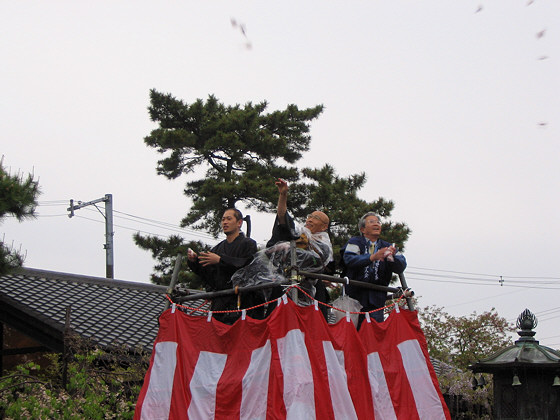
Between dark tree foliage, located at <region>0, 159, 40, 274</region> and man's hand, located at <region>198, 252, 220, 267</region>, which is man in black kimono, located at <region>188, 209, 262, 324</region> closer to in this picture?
man's hand, located at <region>198, 252, 220, 267</region>

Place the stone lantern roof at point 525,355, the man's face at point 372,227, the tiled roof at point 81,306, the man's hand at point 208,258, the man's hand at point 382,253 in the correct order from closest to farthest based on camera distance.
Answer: the man's hand at point 382,253
the man's hand at point 208,258
the man's face at point 372,227
the stone lantern roof at point 525,355
the tiled roof at point 81,306

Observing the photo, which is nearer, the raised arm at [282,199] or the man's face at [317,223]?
the raised arm at [282,199]

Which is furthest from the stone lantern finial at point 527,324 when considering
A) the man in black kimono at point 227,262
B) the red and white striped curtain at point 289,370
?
the man in black kimono at point 227,262

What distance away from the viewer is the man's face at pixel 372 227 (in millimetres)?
6590

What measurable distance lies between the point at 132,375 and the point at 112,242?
14240mm

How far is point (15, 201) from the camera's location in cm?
920

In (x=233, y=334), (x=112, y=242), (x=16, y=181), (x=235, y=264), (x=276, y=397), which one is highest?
(x=112, y=242)

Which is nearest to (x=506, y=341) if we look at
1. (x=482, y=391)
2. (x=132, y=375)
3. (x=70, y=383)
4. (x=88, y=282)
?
(x=482, y=391)

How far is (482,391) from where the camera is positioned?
1532 centimetres

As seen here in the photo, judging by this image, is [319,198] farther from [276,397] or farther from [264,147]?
[276,397]

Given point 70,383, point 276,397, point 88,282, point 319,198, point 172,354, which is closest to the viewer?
point 276,397

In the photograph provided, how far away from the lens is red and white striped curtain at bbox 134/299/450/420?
5.39 meters

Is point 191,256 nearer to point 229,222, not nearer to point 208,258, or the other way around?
point 208,258

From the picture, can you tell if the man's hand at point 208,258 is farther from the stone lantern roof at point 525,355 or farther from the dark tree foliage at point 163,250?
the dark tree foliage at point 163,250
